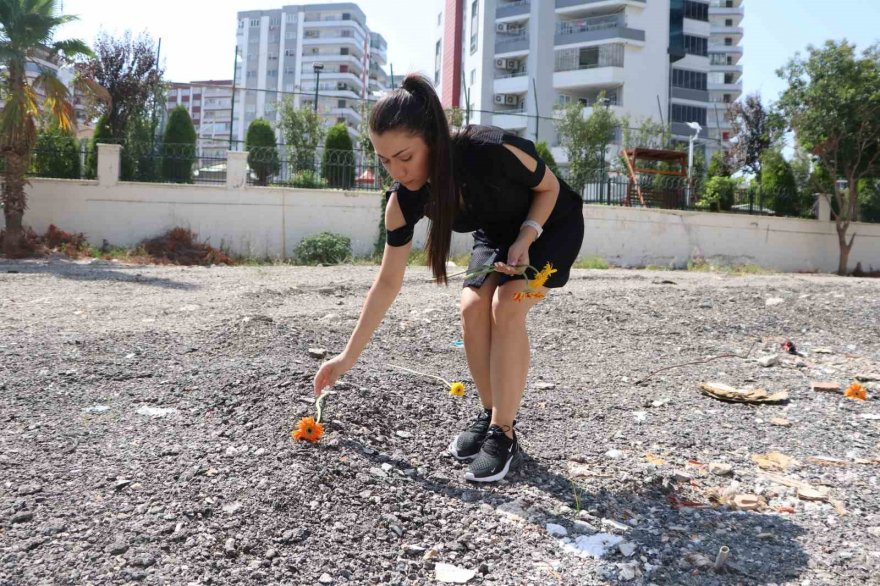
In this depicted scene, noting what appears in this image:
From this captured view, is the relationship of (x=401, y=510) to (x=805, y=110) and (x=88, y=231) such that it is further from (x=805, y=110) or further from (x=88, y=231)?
(x=805, y=110)

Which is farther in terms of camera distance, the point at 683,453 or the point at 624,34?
the point at 624,34

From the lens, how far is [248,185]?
46.1 ft

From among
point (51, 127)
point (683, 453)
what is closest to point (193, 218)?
point (51, 127)

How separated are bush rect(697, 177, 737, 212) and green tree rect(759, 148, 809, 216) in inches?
40.0

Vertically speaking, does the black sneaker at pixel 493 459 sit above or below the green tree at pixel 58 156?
below

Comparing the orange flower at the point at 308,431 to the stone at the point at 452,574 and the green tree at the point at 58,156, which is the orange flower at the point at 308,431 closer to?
the stone at the point at 452,574

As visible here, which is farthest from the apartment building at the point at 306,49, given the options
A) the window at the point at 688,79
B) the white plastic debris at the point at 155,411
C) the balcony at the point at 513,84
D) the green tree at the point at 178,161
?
the white plastic debris at the point at 155,411

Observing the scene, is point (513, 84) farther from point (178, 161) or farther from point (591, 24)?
point (178, 161)

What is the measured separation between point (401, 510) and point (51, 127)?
15264mm

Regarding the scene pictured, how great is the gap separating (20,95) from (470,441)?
1253 centimetres

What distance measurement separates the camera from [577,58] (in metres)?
44.8

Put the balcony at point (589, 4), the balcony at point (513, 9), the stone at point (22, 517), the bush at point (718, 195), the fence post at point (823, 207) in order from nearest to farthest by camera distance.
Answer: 1. the stone at point (22, 517)
2. the bush at point (718, 195)
3. the fence post at point (823, 207)
4. the balcony at point (589, 4)
5. the balcony at point (513, 9)

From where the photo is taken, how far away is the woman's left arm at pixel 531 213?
7.96ft

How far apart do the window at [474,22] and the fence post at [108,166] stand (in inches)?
1543
